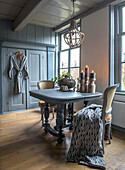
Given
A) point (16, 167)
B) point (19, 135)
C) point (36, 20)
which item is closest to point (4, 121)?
point (19, 135)

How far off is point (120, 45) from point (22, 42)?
2.84 m

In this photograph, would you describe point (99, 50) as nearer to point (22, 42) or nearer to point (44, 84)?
point (44, 84)

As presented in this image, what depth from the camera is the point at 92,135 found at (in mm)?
1896

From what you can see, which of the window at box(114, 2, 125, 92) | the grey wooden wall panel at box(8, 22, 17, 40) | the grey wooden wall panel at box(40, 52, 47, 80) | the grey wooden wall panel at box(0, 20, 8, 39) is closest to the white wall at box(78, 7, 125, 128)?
the window at box(114, 2, 125, 92)

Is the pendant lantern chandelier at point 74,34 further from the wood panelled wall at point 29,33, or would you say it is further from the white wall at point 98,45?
the wood panelled wall at point 29,33

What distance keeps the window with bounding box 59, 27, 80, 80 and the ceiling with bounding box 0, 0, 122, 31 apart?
3.05ft

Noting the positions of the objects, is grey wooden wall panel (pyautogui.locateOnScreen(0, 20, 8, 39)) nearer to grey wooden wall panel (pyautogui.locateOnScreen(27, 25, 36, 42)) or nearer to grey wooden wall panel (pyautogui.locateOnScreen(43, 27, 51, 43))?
grey wooden wall panel (pyautogui.locateOnScreen(27, 25, 36, 42))

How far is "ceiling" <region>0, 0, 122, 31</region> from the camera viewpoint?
2.88 metres

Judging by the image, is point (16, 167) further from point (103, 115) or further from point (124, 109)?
point (124, 109)

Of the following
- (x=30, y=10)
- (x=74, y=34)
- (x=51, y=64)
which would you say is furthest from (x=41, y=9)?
(x=51, y=64)

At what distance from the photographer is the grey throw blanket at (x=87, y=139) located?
1.83 m

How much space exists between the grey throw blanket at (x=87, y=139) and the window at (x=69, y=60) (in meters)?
2.40

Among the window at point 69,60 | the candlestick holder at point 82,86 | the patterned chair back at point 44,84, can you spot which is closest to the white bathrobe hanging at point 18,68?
the patterned chair back at point 44,84

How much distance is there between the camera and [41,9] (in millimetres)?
2799
